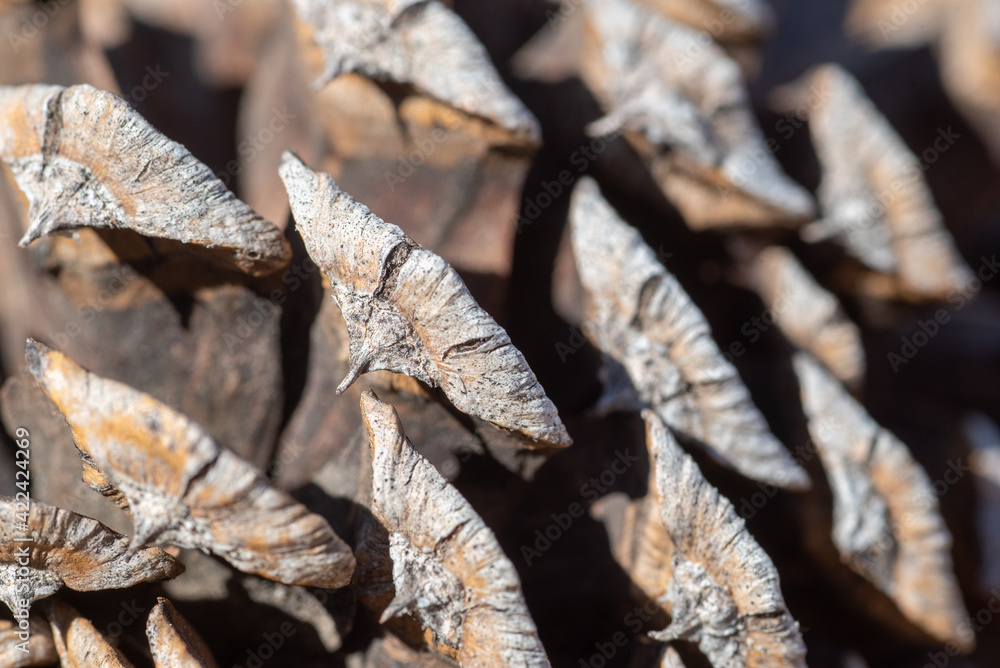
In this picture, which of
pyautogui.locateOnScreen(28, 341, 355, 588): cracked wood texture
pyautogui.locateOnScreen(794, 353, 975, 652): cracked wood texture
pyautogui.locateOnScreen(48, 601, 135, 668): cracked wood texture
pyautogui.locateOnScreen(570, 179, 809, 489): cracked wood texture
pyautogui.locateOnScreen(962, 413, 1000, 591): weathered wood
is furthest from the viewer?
pyautogui.locateOnScreen(962, 413, 1000, 591): weathered wood

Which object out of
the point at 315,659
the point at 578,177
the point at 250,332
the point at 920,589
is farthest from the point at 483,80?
the point at 920,589

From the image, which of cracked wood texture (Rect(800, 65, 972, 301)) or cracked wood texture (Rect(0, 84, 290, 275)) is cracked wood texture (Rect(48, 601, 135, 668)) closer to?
cracked wood texture (Rect(0, 84, 290, 275))

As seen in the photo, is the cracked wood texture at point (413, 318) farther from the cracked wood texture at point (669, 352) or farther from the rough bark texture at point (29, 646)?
the rough bark texture at point (29, 646)

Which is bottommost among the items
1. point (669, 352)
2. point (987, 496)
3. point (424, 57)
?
point (987, 496)

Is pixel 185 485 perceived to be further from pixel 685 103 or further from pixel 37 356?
pixel 685 103

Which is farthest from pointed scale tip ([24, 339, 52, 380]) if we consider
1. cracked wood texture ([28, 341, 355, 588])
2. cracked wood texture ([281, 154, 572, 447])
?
cracked wood texture ([281, 154, 572, 447])

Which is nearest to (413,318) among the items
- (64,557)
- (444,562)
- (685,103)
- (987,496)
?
(444,562)
